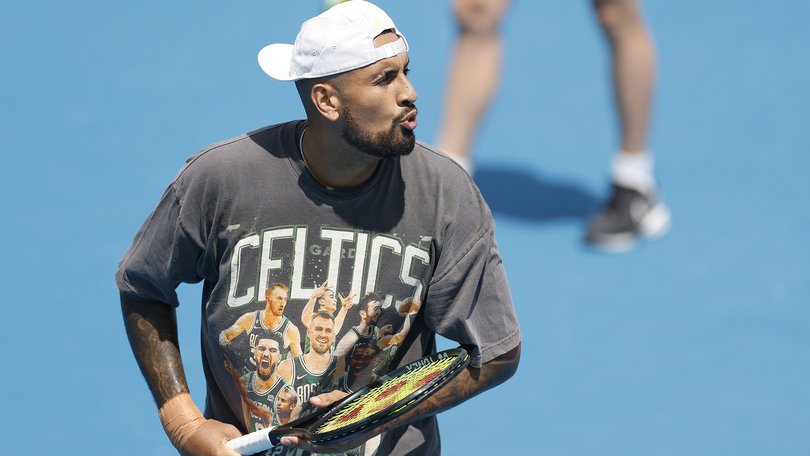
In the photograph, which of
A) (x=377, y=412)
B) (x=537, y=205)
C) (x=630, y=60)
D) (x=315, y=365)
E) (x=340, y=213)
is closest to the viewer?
(x=377, y=412)

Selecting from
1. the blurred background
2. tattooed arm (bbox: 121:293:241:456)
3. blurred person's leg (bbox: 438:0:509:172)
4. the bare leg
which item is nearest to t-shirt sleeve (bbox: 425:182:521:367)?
tattooed arm (bbox: 121:293:241:456)

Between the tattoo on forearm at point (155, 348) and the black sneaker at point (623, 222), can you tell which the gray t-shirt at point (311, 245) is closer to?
the tattoo on forearm at point (155, 348)

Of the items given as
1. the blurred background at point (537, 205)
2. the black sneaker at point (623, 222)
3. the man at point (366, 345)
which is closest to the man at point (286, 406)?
the man at point (366, 345)

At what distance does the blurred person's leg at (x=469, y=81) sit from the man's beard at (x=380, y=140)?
290cm

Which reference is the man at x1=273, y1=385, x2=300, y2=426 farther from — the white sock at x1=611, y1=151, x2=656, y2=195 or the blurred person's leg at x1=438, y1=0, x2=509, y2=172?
the white sock at x1=611, y1=151, x2=656, y2=195

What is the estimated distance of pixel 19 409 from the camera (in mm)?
4832

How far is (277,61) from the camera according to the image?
271 centimetres

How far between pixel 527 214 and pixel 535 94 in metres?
1.16

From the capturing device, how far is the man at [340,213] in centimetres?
254

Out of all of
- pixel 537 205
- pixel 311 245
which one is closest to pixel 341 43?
pixel 311 245

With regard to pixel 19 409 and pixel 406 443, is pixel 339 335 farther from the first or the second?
pixel 19 409

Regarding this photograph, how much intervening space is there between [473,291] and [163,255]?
0.64m

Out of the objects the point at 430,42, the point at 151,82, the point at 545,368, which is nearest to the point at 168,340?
the point at 545,368

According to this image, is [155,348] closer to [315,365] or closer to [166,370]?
[166,370]
